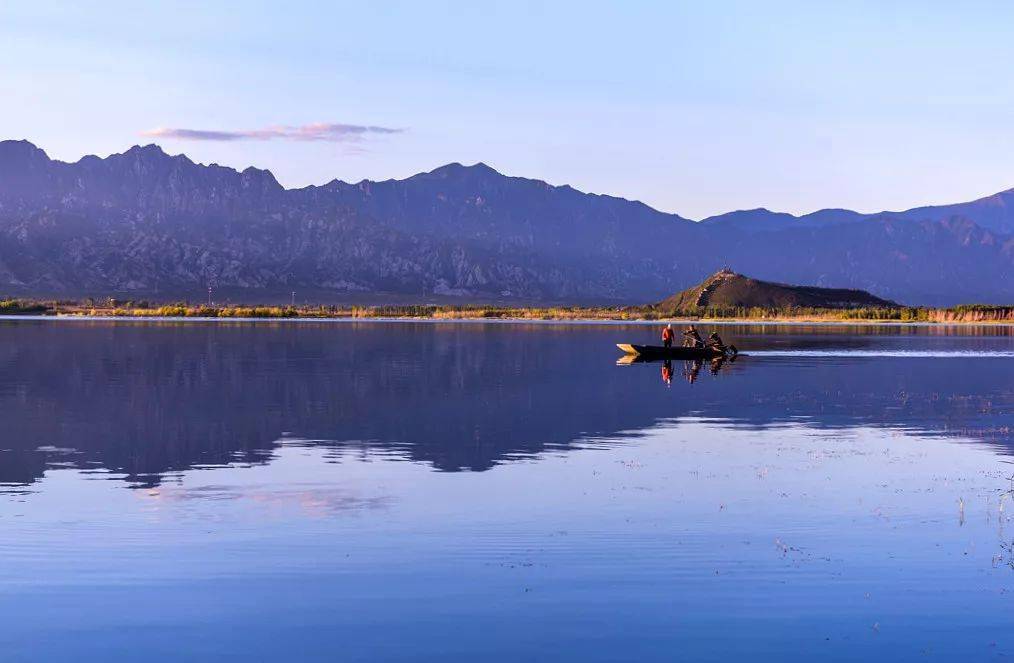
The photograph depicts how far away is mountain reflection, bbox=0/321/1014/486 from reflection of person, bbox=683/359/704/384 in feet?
1.35

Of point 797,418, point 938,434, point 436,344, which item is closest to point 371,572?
point 938,434

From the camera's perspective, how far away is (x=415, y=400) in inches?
2072

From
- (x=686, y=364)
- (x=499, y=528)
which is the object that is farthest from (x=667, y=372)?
(x=499, y=528)

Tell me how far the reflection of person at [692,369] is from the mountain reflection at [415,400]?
412 millimetres

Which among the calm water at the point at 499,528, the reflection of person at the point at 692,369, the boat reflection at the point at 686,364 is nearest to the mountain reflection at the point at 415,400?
the calm water at the point at 499,528

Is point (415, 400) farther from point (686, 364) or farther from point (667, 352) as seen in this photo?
point (667, 352)

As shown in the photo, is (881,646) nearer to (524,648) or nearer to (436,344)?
(524,648)

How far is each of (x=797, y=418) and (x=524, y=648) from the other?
32185mm

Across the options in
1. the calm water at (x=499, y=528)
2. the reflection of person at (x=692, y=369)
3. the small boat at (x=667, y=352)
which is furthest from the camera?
the small boat at (x=667, y=352)

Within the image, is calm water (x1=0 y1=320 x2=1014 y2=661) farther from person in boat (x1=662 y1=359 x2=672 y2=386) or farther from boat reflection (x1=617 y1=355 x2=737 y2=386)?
boat reflection (x1=617 y1=355 x2=737 y2=386)

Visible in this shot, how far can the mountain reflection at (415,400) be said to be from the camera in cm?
3706

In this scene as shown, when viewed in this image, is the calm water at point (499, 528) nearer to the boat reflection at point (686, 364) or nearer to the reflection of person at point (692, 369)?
the reflection of person at point (692, 369)

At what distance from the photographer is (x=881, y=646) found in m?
16.7

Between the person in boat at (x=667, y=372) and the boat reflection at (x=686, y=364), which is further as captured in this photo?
the boat reflection at (x=686, y=364)
